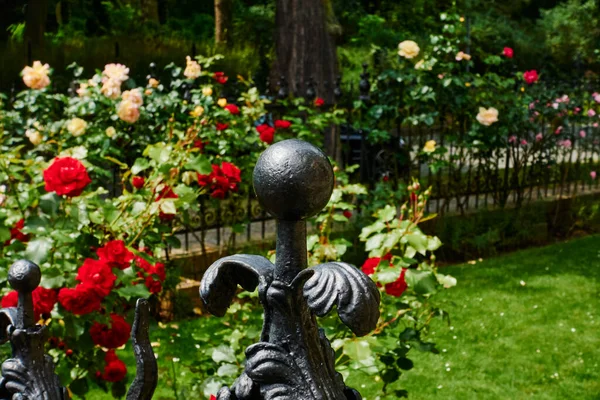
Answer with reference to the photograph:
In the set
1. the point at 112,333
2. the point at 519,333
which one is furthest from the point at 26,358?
the point at 519,333

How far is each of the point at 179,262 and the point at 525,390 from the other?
2.54 meters

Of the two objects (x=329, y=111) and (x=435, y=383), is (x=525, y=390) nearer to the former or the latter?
(x=435, y=383)

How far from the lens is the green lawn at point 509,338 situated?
452cm

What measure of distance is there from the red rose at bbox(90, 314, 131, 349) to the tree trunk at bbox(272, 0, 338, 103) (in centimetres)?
682

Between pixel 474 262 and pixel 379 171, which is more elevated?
pixel 379 171

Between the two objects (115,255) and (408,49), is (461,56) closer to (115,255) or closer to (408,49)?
(408,49)

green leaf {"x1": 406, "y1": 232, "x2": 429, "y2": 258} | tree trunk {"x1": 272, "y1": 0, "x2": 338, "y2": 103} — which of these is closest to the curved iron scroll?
green leaf {"x1": 406, "y1": 232, "x2": 429, "y2": 258}

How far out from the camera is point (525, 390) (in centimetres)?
452

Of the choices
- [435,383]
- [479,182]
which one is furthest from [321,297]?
[479,182]

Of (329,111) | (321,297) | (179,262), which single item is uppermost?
(321,297)

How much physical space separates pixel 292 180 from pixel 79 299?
1.79 metres

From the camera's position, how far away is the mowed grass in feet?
15.0

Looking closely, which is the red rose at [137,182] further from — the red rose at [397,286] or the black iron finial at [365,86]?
the black iron finial at [365,86]

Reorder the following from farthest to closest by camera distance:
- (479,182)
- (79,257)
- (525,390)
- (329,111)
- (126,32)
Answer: (126,32), (479,182), (329,111), (525,390), (79,257)
